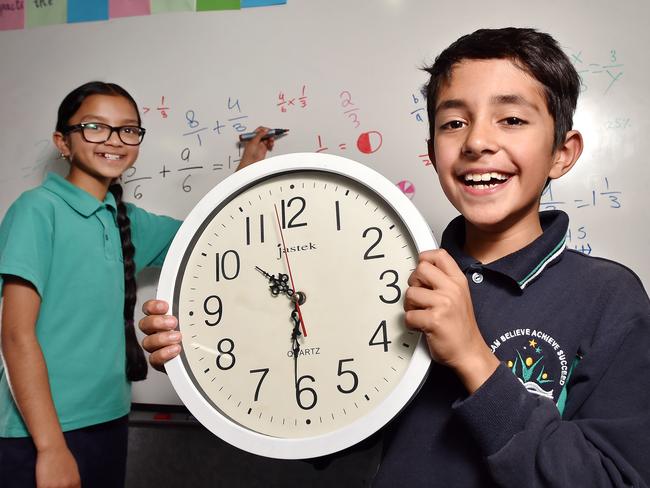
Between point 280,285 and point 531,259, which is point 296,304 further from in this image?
point 531,259

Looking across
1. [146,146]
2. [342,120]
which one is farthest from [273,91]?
[146,146]

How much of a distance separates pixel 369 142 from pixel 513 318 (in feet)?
2.19

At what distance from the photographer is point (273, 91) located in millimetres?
1319

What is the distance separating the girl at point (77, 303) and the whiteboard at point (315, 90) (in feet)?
0.40

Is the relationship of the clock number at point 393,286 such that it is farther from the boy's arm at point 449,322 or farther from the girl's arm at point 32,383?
the girl's arm at point 32,383

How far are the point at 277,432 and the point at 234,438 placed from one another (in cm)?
5

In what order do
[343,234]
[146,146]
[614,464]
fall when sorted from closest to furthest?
[614,464] → [343,234] → [146,146]

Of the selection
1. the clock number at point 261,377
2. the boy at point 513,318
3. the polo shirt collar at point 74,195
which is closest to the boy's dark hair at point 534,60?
the boy at point 513,318

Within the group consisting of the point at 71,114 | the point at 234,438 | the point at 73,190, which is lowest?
the point at 234,438

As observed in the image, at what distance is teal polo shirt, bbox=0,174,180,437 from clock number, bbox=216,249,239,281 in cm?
50

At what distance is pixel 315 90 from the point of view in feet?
4.25

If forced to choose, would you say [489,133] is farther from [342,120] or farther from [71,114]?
[71,114]

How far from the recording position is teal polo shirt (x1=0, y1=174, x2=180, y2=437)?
108cm

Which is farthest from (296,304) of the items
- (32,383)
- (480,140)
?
(32,383)
